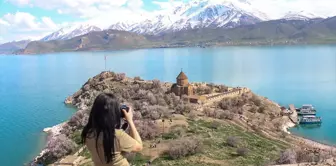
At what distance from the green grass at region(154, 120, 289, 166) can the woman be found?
44.4ft

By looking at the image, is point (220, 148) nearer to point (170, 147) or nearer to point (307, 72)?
point (170, 147)

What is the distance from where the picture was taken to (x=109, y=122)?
3051 mm

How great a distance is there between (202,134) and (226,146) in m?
2.30

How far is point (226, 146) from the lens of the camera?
2020cm

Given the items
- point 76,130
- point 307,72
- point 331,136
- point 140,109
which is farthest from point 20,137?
point 307,72

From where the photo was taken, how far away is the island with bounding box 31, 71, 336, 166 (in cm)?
1723

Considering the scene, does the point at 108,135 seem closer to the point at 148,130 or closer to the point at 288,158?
the point at 288,158

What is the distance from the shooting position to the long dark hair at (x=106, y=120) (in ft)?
9.92

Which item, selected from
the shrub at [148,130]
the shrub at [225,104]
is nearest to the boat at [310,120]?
the shrub at [225,104]

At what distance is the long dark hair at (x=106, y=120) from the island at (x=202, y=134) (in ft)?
27.4

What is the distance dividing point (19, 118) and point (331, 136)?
105 ft

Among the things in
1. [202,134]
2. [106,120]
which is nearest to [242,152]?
[202,134]

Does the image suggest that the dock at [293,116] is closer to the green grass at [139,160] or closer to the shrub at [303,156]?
the shrub at [303,156]

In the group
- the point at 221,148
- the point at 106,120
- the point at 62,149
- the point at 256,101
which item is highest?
the point at 106,120
